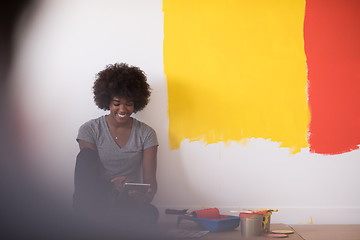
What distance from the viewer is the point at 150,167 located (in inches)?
102

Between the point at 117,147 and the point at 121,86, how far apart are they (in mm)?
373

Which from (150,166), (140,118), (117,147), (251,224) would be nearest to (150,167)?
(150,166)

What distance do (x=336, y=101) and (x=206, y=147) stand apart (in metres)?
0.90

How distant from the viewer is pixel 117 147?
2564 millimetres

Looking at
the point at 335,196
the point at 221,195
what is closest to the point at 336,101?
the point at 335,196

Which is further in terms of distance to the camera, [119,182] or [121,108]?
[121,108]

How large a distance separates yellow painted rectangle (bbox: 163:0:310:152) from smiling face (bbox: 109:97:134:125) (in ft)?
1.07

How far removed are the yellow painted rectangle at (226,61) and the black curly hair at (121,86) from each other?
9.2 inches

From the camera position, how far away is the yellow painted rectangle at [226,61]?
275cm

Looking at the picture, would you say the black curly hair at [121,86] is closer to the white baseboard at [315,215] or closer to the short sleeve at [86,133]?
the short sleeve at [86,133]

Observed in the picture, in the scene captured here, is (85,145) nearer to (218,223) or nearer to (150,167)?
(150,167)

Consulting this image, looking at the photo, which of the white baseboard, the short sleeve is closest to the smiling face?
the short sleeve

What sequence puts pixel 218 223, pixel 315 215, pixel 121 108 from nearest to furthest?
pixel 218 223 → pixel 121 108 → pixel 315 215

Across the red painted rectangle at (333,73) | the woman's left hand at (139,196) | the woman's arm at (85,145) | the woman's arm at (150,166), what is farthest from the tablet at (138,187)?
the red painted rectangle at (333,73)
